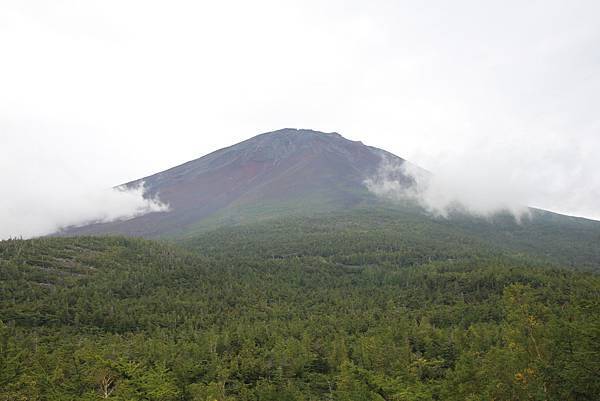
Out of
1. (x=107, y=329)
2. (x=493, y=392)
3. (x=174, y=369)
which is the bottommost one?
(x=107, y=329)

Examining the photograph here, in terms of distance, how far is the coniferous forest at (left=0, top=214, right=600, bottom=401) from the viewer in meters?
28.8

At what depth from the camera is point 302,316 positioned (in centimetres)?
8488

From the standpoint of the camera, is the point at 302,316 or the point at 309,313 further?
the point at 309,313

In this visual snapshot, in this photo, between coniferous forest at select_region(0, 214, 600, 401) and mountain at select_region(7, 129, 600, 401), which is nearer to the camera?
coniferous forest at select_region(0, 214, 600, 401)

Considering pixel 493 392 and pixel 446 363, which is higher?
pixel 493 392

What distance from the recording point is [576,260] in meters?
142

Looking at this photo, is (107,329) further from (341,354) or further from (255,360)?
(341,354)

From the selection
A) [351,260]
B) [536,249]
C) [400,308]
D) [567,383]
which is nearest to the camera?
[567,383]

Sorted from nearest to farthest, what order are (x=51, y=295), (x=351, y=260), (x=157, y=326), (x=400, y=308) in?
(x=157, y=326), (x=400, y=308), (x=51, y=295), (x=351, y=260)

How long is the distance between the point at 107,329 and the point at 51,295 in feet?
76.4

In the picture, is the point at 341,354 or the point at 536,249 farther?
the point at 536,249

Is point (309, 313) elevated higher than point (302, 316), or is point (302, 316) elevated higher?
point (309, 313)

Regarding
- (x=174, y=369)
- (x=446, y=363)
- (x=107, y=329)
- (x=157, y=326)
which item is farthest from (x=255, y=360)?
(x=107, y=329)

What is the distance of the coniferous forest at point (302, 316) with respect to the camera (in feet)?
94.5
